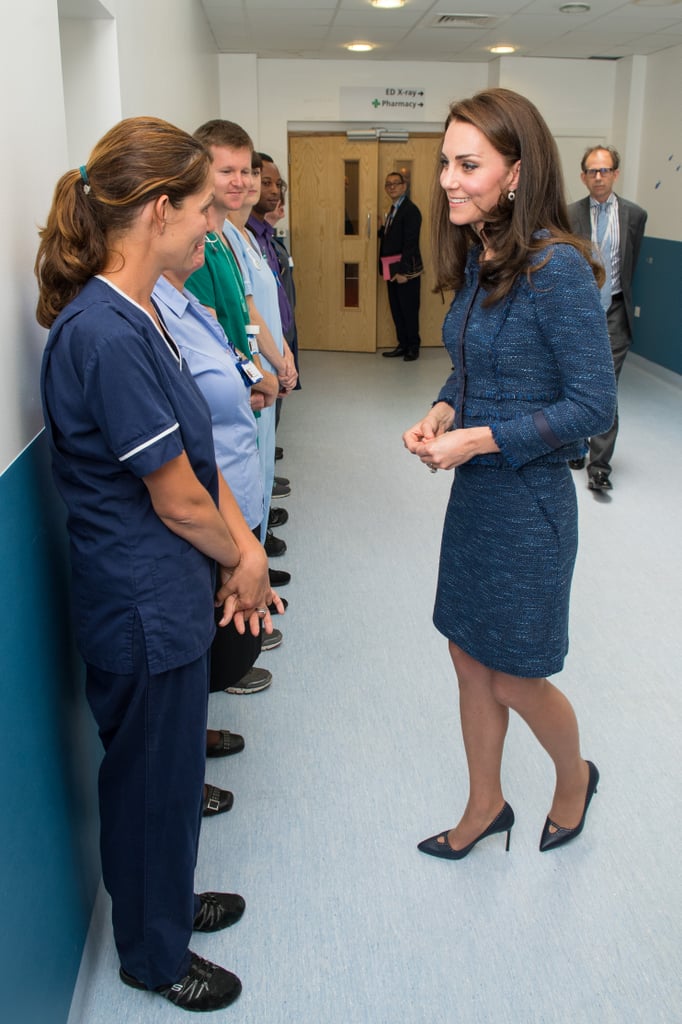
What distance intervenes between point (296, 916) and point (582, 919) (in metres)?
0.61

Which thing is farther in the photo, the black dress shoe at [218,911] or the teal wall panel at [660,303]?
the teal wall panel at [660,303]

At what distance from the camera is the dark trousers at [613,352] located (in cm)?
455

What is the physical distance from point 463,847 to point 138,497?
121 centimetres

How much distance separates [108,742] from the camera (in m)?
1.53

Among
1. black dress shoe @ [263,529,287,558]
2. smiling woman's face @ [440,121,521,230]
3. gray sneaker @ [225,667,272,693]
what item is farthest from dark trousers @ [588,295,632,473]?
smiling woman's face @ [440,121,521,230]

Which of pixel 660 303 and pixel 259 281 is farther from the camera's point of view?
pixel 660 303

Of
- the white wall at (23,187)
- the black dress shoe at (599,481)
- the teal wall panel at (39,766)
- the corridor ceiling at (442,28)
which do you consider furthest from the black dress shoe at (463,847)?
the corridor ceiling at (442,28)

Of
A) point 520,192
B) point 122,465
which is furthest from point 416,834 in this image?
point 520,192

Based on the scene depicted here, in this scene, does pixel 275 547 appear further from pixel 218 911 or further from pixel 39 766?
pixel 39 766

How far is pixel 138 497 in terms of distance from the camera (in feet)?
4.46

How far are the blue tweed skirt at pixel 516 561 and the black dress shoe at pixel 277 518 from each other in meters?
2.28

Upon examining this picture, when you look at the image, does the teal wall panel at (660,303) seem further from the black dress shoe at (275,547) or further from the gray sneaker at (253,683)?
the gray sneaker at (253,683)

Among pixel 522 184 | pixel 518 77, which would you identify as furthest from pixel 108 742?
pixel 518 77

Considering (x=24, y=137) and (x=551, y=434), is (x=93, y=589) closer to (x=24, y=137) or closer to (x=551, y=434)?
(x=24, y=137)
